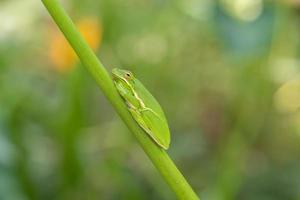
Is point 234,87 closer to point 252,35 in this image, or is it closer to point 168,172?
point 252,35

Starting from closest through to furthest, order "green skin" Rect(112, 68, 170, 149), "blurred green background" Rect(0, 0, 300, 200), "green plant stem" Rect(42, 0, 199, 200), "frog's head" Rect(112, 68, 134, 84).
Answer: "green plant stem" Rect(42, 0, 199, 200) < "green skin" Rect(112, 68, 170, 149) < "frog's head" Rect(112, 68, 134, 84) < "blurred green background" Rect(0, 0, 300, 200)

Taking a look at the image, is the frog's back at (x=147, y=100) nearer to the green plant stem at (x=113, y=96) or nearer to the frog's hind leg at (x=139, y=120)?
the frog's hind leg at (x=139, y=120)

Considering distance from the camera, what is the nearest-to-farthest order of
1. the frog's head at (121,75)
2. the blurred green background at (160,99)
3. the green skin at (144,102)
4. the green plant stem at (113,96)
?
the green plant stem at (113,96) < the green skin at (144,102) < the frog's head at (121,75) < the blurred green background at (160,99)

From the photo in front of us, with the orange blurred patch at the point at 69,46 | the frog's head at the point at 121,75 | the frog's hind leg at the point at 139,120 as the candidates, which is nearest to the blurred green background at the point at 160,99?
the orange blurred patch at the point at 69,46

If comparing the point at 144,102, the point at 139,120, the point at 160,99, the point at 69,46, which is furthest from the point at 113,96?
the point at 160,99

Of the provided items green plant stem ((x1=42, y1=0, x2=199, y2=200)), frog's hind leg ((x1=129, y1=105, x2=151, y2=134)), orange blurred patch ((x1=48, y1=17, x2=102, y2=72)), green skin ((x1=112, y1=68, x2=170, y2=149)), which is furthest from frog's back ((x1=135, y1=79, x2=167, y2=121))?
orange blurred patch ((x1=48, y1=17, x2=102, y2=72))

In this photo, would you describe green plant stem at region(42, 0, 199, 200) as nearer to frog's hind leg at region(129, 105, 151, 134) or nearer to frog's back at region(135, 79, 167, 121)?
frog's hind leg at region(129, 105, 151, 134)

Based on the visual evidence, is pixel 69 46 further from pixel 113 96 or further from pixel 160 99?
pixel 113 96

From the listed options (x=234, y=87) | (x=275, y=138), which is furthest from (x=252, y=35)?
(x=275, y=138)
